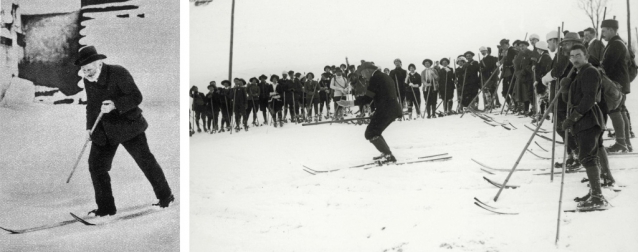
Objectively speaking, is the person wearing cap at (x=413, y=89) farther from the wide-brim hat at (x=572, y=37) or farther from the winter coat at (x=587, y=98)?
the winter coat at (x=587, y=98)

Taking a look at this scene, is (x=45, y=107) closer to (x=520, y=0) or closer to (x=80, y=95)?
(x=80, y=95)

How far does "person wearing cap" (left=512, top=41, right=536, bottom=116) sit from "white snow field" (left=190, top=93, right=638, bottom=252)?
17cm

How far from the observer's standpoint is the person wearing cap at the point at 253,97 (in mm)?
4812

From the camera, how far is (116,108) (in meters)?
4.10

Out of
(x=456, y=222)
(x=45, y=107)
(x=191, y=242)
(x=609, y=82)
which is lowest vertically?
(x=191, y=242)

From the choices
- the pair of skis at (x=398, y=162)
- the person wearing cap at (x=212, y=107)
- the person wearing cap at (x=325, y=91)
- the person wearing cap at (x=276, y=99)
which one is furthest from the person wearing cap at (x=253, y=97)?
the pair of skis at (x=398, y=162)

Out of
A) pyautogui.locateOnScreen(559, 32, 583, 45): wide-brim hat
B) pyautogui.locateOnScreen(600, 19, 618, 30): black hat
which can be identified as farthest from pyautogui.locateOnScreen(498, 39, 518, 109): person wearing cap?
pyautogui.locateOnScreen(600, 19, 618, 30): black hat

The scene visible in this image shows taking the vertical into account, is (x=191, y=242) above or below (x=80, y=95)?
below

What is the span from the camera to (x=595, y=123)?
304cm

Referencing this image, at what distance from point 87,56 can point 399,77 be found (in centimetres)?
226

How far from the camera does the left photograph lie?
405 cm

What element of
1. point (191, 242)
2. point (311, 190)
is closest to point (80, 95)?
point (191, 242)

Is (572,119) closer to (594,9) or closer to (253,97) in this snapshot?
(594,9)

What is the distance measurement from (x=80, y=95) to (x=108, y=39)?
435mm
